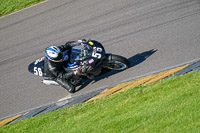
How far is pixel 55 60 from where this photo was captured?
38.4 ft

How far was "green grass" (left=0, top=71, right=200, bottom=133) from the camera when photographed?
26.1 feet

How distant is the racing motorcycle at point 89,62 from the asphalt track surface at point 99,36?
1.00ft

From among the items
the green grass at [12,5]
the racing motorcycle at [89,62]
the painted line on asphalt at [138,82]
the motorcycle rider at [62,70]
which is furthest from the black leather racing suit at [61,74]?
the green grass at [12,5]

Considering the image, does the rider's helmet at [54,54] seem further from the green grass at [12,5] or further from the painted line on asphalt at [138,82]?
the green grass at [12,5]

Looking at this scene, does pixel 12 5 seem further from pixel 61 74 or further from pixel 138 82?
pixel 138 82

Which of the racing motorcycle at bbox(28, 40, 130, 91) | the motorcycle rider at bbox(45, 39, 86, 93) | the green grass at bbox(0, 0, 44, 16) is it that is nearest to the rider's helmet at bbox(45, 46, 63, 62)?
the motorcycle rider at bbox(45, 39, 86, 93)

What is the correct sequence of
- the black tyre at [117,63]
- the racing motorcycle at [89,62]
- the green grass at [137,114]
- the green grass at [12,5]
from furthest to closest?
the green grass at [12,5] < the black tyre at [117,63] < the racing motorcycle at [89,62] < the green grass at [137,114]

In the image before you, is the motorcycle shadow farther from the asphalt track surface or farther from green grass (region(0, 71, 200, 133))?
green grass (region(0, 71, 200, 133))

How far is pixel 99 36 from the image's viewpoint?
14.5 meters

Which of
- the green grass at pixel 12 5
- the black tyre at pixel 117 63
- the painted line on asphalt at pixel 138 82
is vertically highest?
the green grass at pixel 12 5

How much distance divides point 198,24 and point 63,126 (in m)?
5.57

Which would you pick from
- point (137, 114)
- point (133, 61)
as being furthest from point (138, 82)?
point (137, 114)

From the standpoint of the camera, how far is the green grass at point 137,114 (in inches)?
314

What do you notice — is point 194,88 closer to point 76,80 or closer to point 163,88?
point 163,88
